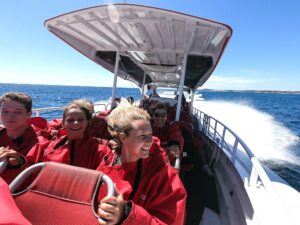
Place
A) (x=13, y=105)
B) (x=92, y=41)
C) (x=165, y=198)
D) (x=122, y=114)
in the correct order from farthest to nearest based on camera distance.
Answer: (x=92, y=41) < (x=13, y=105) < (x=122, y=114) < (x=165, y=198)

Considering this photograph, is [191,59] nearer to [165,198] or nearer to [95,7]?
[95,7]

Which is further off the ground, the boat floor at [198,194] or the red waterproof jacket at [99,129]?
the red waterproof jacket at [99,129]

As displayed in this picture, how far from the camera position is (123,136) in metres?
1.63

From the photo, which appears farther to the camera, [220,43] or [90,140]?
[220,43]

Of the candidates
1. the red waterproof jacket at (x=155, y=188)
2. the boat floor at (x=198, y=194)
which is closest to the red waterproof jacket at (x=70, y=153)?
the red waterproof jacket at (x=155, y=188)

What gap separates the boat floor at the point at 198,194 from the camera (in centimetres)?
339

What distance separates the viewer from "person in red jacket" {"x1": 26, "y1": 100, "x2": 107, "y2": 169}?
6.52 ft

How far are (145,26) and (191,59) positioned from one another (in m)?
2.03

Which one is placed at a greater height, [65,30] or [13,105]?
[65,30]

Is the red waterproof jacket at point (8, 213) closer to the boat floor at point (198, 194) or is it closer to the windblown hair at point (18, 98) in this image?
the windblown hair at point (18, 98)

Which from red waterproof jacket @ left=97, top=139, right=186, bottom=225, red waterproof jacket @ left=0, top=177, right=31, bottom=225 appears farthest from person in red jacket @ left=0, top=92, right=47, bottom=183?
red waterproof jacket @ left=0, top=177, right=31, bottom=225

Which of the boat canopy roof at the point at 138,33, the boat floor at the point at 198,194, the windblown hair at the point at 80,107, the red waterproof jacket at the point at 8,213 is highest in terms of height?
the boat canopy roof at the point at 138,33

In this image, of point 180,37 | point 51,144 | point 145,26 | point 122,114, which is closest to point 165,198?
point 122,114

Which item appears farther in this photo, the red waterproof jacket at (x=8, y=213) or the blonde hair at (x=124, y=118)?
the blonde hair at (x=124, y=118)
